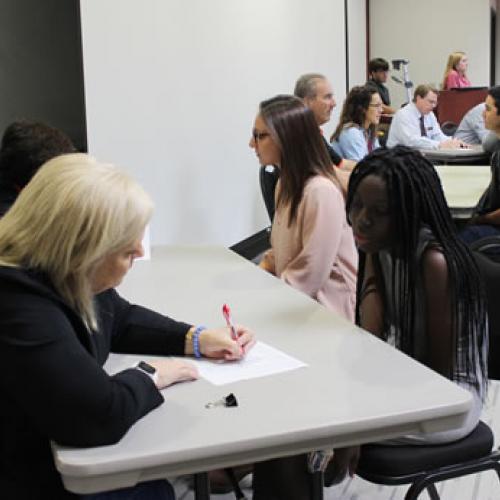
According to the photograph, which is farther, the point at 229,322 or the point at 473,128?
the point at 473,128

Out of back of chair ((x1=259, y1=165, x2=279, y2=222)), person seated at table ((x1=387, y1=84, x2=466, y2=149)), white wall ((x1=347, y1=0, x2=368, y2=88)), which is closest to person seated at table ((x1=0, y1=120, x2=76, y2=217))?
back of chair ((x1=259, y1=165, x2=279, y2=222))

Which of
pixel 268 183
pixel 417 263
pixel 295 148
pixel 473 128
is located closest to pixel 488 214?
pixel 268 183

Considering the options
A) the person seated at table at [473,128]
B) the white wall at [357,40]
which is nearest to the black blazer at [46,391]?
the person seated at table at [473,128]

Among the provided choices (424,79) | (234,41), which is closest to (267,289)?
(234,41)

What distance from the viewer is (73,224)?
1.21 m

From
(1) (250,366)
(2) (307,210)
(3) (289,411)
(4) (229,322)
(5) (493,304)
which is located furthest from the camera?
(2) (307,210)

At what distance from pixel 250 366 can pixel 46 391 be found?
50 centimetres

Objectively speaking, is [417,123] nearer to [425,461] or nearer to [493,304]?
[493,304]

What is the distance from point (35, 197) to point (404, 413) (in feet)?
2.35

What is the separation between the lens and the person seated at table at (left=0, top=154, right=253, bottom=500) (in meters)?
1.18

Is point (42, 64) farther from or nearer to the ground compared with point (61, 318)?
farther from the ground

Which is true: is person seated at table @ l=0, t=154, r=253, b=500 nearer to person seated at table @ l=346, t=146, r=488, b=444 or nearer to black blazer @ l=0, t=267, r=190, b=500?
black blazer @ l=0, t=267, r=190, b=500

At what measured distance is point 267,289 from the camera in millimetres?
2152

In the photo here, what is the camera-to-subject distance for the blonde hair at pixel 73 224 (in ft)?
4.00
